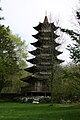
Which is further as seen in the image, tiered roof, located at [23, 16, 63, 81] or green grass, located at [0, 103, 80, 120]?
tiered roof, located at [23, 16, 63, 81]

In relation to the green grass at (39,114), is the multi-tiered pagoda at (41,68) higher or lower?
higher

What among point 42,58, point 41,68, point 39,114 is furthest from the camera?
point 41,68

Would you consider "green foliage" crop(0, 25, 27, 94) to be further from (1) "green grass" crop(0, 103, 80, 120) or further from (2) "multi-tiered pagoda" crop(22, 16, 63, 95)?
(1) "green grass" crop(0, 103, 80, 120)

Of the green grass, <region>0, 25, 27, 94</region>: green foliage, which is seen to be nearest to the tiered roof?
<region>0, 25, 27, 94</region>: green foliage

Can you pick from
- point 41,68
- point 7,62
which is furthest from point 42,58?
point 7,62

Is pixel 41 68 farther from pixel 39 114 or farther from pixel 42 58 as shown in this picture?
pixel 39 114

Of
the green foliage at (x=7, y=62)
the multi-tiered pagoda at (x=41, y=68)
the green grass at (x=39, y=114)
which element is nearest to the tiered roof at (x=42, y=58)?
the multi-tiered pagoda at (x=41, y=68)

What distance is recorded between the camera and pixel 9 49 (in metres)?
67.4

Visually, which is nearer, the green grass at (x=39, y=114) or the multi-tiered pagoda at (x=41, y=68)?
the green grass at (x=39, y=114)

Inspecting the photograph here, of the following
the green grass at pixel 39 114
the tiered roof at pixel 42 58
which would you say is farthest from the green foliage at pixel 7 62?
the green grass at pixel 39 114

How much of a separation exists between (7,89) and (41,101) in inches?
1019

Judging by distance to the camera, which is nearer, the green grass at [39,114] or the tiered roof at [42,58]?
the green grass at [39,114]

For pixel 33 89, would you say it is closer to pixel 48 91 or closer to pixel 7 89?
pixel 48 91

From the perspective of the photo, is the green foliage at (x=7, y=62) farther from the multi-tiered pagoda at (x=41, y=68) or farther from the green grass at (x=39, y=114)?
the green grass at (x=39, y=114)
